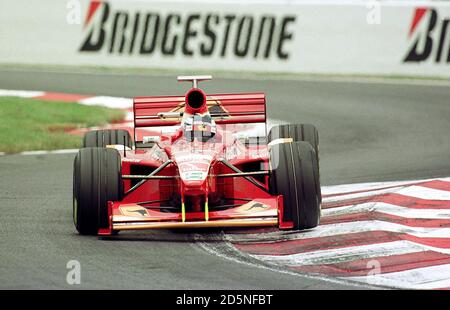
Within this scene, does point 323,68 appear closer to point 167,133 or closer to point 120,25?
point 120,25

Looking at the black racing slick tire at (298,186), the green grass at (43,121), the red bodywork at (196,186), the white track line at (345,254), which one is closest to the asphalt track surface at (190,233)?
the red bodywork at (196,186)

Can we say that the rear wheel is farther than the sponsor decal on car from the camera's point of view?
No

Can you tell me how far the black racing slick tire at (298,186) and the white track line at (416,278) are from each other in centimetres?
A: 157

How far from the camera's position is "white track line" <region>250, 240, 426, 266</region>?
9367 millimetres

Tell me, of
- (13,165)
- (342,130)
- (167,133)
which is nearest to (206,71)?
(342,130)

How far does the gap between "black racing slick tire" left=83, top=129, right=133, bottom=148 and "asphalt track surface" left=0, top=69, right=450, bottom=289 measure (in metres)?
0.60

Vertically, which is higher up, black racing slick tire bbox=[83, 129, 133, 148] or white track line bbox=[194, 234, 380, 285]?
black racing slick tire bbox=[83, 129, 133, 148]

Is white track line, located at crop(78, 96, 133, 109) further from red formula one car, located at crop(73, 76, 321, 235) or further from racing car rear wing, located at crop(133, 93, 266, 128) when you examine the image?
red formula one car, located at crop(73, 76, 321, 235)

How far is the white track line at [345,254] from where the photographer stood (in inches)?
369

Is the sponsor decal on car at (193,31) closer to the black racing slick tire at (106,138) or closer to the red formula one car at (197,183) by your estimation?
the black racing slick tire at (106,138)

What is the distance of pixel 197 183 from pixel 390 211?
6.55 ft

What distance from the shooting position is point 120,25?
23188mm

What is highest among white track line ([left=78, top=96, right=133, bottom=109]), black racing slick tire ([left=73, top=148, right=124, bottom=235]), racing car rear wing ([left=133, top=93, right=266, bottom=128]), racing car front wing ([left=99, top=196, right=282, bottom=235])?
white track line ([left=78, top=96, right=133, bottom=109])

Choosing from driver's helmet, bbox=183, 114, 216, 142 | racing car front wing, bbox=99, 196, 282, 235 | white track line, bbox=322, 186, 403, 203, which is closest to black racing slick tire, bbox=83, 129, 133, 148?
driver's helmet, bbox=183, 114, 216, 142
